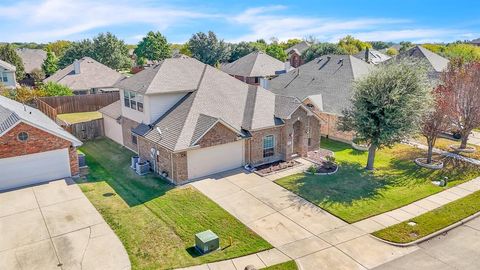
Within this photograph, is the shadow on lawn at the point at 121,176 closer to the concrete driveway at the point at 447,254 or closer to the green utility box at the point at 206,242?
the green utility box at the point at 206,242

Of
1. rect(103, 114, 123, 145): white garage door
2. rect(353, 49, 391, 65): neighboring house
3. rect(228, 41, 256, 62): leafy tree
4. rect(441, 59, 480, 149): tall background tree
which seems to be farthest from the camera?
rect(228, 41, 256, 62): leafy tree

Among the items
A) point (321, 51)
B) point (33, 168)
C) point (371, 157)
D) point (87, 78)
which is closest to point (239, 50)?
point (321, 51)

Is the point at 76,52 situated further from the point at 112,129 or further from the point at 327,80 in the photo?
the point at 327,80

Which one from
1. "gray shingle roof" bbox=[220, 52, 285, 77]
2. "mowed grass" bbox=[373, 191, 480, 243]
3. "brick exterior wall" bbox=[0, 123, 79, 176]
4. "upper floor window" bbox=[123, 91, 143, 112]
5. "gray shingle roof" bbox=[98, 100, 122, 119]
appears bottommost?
"mowed grass" bbox=[373, 191, 480, 243]

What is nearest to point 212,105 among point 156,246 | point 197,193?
point 197,193

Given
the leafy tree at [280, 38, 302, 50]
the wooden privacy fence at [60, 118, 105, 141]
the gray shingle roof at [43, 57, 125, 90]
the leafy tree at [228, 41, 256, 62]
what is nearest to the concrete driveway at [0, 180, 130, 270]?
the wooden privacy fence at [60, 118, 105, 141]

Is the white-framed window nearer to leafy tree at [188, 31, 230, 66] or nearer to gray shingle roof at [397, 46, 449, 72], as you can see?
gray shingle roof at [397, 46, 449, 72]
